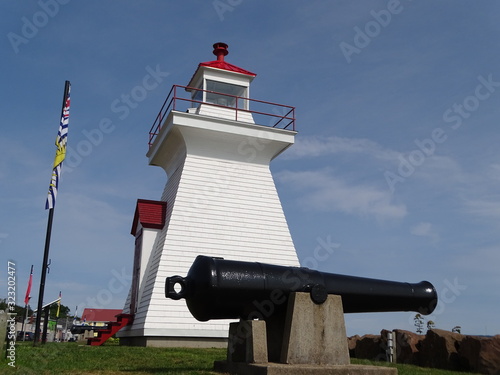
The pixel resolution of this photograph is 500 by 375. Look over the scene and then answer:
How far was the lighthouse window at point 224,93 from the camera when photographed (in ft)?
59.4

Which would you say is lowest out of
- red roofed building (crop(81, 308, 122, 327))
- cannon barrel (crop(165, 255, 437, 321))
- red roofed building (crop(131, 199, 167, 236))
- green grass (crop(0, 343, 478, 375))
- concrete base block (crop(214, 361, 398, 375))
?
green grass (crop(0, 343, 478, 375))

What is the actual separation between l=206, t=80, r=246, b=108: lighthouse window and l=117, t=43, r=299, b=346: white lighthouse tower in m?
0.13

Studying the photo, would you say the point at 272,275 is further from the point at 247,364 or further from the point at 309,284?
the point at 247,364

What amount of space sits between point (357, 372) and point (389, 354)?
596cm

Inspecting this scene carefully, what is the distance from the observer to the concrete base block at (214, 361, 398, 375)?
5.86 m

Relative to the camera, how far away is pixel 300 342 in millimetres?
6348

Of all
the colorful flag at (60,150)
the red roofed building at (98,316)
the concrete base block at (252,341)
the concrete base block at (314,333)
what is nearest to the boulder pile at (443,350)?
the concrete base block at (314,333)

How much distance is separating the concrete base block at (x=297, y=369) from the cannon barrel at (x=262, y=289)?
63cm

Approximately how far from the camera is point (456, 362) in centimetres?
1026

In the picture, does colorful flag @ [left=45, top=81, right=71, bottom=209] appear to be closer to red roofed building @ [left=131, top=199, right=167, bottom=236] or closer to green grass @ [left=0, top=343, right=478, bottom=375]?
red roofed building @ [left=131, top=199, right=167, bottom=236]

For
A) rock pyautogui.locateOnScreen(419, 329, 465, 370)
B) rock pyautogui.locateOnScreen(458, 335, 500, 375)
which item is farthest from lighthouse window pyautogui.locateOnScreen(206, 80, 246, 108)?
rock pyautogui.locateOnScreen(458, 335, 500, 375)

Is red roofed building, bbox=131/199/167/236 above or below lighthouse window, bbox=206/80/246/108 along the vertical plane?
below

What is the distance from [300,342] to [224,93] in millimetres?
13136

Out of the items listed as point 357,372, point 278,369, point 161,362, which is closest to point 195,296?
point 278,369
